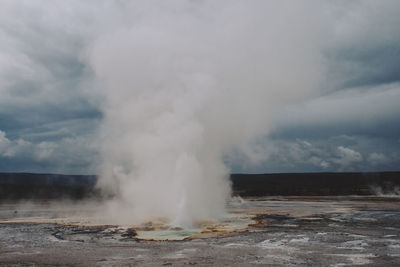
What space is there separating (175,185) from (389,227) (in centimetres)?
1247

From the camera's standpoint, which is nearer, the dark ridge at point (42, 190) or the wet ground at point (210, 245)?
the wet ground at point (210, 245)

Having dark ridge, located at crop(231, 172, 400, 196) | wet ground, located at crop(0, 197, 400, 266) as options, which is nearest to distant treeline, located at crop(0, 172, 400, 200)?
dark ridge, located at crop(231, 172, 400, 196)

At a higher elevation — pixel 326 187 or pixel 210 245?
pixel 210 245

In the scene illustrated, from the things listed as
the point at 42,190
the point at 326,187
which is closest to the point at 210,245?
the point at 42,190

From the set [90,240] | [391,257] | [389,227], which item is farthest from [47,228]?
[389,227]

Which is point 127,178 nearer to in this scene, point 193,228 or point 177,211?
point 177,211

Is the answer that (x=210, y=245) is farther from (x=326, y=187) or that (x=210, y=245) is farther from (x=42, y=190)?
(x=326, y=187)

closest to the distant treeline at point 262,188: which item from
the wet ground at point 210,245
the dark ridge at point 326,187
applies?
the dark ridge at point 326,187

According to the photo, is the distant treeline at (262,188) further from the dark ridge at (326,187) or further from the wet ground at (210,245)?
the wet ground at (210,245)

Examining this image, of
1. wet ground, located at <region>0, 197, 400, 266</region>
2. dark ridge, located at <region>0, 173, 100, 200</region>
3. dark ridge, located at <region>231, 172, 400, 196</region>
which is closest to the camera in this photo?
wet ground, located at <region>0, 197, 400, 266</region>

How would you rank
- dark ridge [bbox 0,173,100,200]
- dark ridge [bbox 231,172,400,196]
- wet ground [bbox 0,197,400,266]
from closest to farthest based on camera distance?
wet ground [bbox 0,197,400,266]
dark ridge [bbox 0,173,100,200]
dark ridge [bbox 231,172,400,196]

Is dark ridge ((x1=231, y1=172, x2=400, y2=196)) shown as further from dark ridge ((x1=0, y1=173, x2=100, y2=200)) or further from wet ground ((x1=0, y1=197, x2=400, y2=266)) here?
wet ground ((x1=0, y1=197, x2=400, y2=266))

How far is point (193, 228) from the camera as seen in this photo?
733 inches

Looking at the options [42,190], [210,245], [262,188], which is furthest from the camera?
[262,188]
